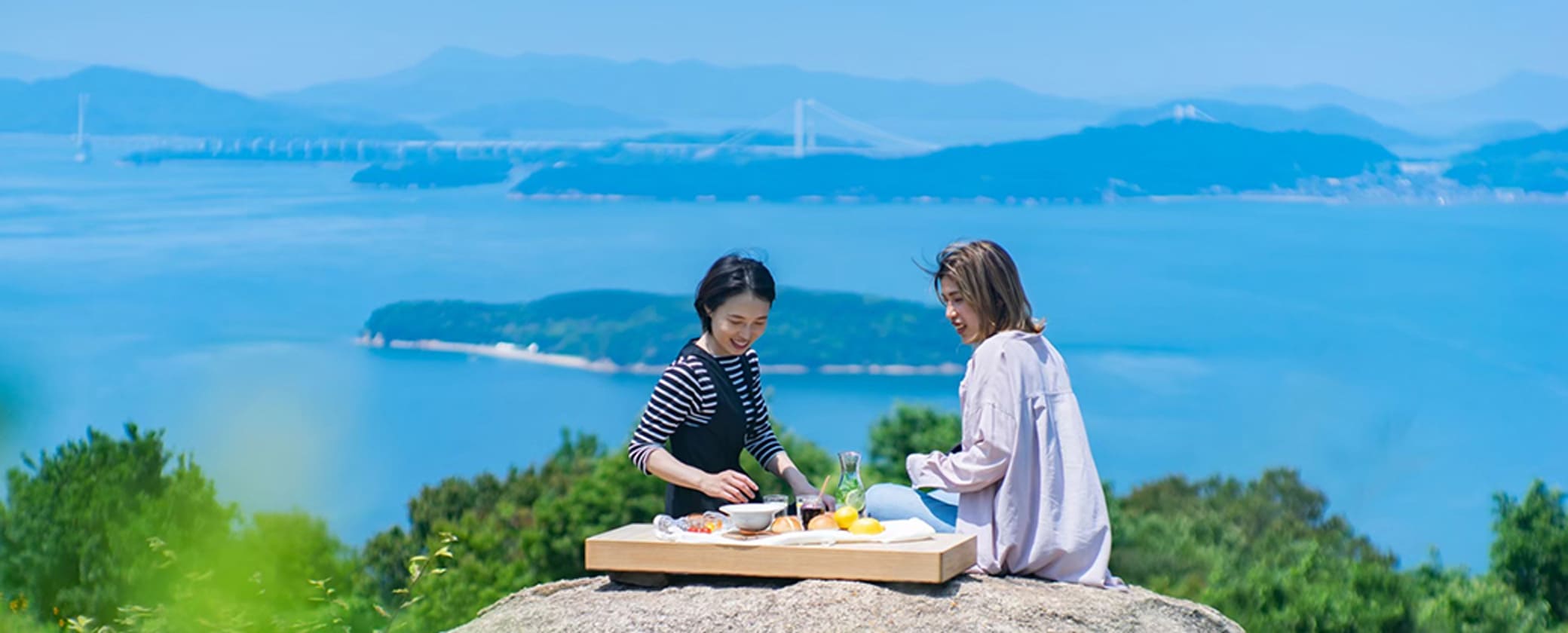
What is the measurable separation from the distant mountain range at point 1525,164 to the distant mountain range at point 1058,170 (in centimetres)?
248

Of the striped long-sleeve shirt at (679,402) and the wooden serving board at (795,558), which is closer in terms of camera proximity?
the wooden serving board at (795,558)

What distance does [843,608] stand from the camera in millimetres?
4199

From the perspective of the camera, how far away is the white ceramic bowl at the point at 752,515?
4258 mm

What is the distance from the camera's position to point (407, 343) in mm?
46562

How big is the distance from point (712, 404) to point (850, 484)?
464 mm

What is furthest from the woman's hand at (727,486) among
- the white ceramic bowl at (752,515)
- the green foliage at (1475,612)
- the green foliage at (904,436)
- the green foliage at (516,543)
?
the green foliage at (904,436)

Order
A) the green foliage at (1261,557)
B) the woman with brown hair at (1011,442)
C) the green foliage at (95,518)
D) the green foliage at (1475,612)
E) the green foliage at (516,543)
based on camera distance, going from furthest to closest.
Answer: the green foliage at (516,543) → the green foliage at (1261,557) → the green foliage at (1475,612) → the green foliage at (95,518) → the woman with brown hair at (1011,442)

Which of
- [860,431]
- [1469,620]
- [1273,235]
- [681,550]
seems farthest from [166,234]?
[681,550]

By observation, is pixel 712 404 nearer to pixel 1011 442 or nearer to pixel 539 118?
pixel 1011 442

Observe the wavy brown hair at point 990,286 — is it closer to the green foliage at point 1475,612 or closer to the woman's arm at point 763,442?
the woman's arm at point 763,442

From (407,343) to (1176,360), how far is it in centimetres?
2194

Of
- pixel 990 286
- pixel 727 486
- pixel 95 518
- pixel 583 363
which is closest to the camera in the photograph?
pixel 990 286

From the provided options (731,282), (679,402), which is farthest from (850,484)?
(731,282)

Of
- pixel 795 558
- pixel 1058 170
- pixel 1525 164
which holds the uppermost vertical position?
pixel 1525 164
